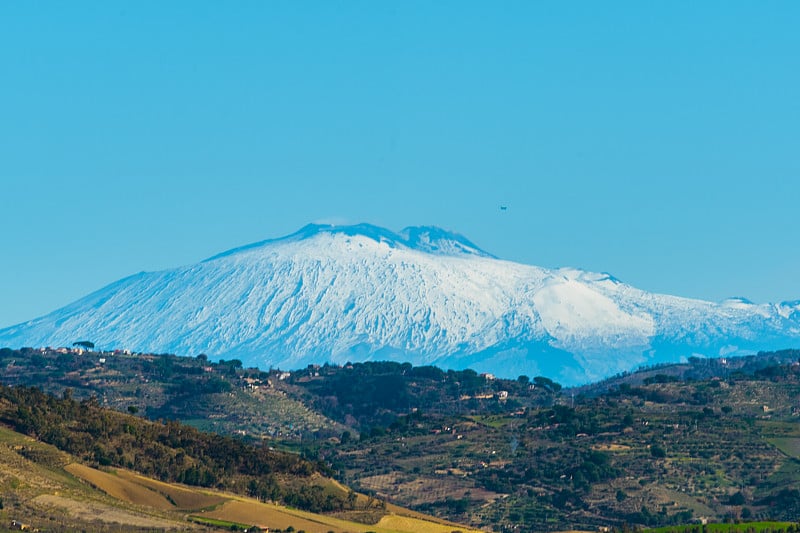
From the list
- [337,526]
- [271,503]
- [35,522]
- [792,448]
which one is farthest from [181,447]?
[792,448]

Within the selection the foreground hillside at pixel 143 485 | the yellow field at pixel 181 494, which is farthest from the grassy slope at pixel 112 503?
the foreground hillside at pixel 143 485

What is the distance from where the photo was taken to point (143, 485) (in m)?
126

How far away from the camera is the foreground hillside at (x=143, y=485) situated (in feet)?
362

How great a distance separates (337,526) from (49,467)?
2309cm

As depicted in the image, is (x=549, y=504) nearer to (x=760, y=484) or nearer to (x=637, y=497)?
(x=637, y=497)

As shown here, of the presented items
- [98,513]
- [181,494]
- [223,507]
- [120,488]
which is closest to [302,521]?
[223,507]

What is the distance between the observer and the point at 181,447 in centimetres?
14825

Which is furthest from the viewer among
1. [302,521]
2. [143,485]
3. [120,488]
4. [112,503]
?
[143,485]

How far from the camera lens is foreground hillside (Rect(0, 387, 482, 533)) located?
110 metres

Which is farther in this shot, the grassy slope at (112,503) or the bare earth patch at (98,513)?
the bare earth patch at (98,513)

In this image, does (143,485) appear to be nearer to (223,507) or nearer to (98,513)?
(223,507)

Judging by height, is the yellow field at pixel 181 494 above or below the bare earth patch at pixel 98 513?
above

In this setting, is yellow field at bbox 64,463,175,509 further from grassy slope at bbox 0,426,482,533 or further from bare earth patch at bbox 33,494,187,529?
bare earth patch at bbox 33,494,187,529

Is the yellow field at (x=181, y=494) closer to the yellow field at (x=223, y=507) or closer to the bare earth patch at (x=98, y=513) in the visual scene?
the yellow field at (x=223, y=507)
